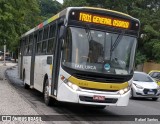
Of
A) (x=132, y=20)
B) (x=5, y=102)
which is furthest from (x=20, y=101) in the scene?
(x=132, y=20)

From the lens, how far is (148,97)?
69.2ft

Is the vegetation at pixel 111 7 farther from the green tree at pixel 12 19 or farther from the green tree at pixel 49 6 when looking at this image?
the green tree at pixel 49 6

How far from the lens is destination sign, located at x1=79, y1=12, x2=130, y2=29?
497 inches

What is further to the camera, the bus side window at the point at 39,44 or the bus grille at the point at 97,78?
the bus side window at the point at 39,44

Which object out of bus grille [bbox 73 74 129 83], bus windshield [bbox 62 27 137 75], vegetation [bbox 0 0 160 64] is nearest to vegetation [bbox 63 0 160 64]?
vegetation [bbox 0 0 160 64]

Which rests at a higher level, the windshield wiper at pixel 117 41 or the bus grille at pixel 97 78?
the windshield wiper at pixel 117 41

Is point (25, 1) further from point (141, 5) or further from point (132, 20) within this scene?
point (141, 5)

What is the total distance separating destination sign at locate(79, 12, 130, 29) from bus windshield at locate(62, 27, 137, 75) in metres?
0.34

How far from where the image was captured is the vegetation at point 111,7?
27797 millimetres

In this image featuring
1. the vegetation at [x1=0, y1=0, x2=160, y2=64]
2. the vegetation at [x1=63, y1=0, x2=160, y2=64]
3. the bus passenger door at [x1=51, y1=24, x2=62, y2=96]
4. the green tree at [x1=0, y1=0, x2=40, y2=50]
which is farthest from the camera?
the vegetation at [x1=63, y1=0, x2=160, y2=64]

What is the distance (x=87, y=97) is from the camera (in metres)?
12.1

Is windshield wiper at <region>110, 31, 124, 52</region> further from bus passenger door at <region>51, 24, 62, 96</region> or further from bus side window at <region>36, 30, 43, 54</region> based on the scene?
bus side window at <region>36, 30, 43, 54</region>

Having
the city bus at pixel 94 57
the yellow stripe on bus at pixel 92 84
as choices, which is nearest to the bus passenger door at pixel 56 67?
the city bus at pixel 94 57

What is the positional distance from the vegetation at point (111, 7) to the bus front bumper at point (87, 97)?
14860 millimetres
